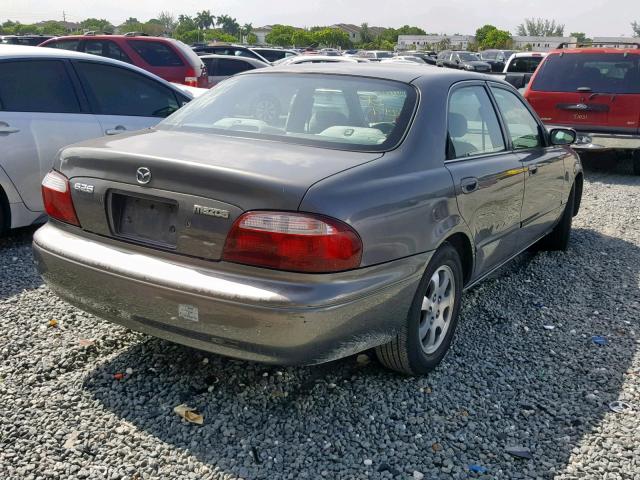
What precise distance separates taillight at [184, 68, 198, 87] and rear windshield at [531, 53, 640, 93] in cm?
632

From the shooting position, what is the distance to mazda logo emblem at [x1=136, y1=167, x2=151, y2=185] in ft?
9.77

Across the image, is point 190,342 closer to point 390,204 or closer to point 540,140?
point 390,204

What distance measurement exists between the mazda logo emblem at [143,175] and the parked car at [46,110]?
279cm

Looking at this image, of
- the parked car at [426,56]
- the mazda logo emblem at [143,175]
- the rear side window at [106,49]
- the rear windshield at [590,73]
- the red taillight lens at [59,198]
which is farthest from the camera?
the parked car at [426,56]

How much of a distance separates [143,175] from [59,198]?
25.4 inches

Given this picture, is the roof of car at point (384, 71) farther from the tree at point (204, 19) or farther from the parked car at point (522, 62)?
the tree at point (204, 19)

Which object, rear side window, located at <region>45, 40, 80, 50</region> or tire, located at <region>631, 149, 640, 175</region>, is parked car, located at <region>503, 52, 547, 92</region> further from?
rear side window, located at <region>45, 40, 80, 50</region>

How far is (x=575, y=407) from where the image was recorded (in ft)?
11.1

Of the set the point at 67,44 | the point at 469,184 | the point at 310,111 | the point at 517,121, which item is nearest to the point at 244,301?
the point at 310,111

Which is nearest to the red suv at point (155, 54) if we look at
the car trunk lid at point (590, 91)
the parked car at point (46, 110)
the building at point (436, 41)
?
the car trunk lid at point (590, 91)

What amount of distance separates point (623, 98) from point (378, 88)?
23.4 ft

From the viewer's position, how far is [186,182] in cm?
288

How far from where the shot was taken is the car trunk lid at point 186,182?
2.79 m

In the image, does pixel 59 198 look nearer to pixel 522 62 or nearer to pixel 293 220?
pixel 293 220
